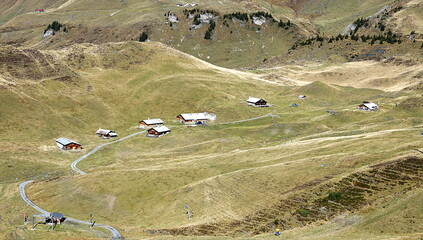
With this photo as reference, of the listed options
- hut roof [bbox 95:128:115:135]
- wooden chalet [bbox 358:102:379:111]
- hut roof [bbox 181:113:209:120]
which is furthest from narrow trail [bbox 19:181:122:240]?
wooden chalet [bbox 358:102:379:111]

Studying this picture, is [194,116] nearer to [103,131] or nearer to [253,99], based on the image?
[253,99]

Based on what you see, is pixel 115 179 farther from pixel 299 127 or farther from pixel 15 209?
pixel 299 127

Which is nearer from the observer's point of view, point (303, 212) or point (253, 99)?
point (303, 212)

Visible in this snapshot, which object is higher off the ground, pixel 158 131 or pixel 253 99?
pixel 158 131

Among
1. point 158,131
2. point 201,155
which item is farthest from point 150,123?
point 201,155

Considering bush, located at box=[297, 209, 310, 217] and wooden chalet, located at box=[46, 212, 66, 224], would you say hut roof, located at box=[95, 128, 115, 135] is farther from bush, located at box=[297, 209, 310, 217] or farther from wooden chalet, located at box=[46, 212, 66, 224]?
bush, located at box=[297, 209, 310, 217]

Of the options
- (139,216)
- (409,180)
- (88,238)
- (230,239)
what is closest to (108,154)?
(139,216)
